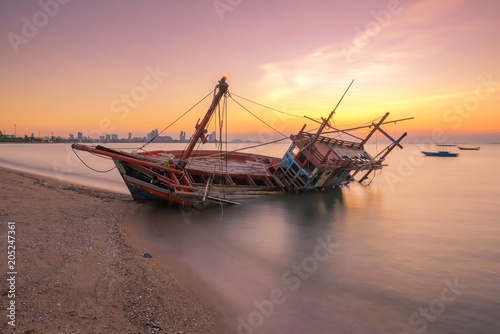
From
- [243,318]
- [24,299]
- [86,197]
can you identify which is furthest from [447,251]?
[86,197]

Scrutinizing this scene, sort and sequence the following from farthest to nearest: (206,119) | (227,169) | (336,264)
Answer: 1. (227,169)
2. (206,119)
3. (336,264)

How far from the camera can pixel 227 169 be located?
28203mm

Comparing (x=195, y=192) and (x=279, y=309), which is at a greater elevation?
(x=195, y=192)

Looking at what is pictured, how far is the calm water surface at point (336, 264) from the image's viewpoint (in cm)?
904

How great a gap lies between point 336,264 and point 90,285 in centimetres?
1023

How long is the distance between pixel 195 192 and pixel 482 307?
15687 mm

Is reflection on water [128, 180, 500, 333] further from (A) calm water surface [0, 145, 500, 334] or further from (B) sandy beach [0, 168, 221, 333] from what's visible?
(B) sandy beach [0, 168, 221, 333]

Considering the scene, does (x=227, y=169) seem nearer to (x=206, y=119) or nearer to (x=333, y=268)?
(x=206, y=119)

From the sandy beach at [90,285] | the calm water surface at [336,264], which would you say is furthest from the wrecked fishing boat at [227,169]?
the sandy beach at [90,285]

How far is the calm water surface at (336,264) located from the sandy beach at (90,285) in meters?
1.10

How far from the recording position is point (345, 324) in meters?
8.64

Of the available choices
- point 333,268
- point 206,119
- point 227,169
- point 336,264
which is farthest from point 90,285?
point 227,169

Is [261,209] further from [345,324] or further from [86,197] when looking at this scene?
[345,324]

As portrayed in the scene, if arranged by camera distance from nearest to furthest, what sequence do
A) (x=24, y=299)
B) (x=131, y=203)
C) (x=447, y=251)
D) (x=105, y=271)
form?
(x=24, y=299), (x=105, y=271), (x=447, y=251), (x=131, y=203)
